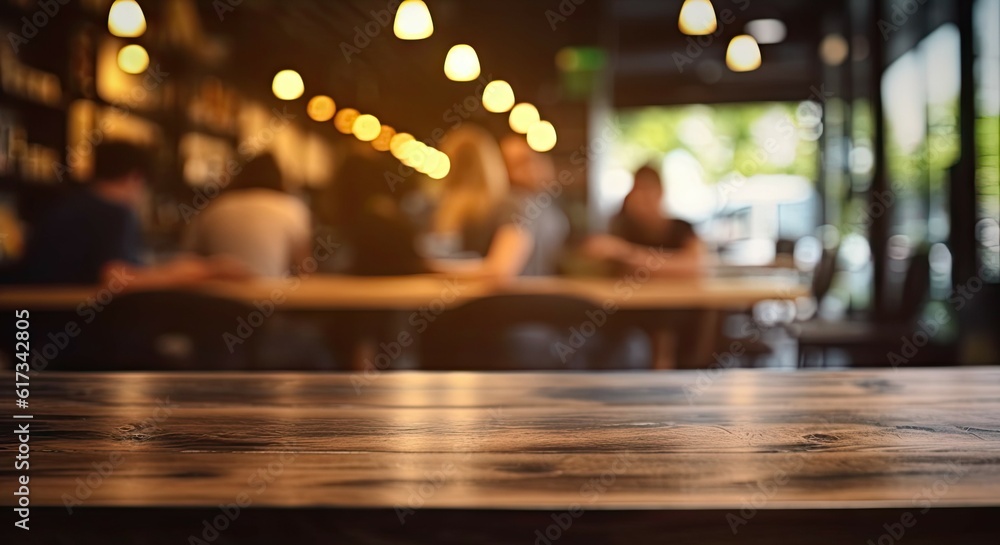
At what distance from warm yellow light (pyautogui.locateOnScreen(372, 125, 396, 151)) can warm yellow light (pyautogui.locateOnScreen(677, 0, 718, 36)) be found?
5.06 metres

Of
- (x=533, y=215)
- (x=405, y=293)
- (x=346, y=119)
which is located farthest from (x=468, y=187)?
(x=346, y=119)

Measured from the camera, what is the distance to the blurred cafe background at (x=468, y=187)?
10.6 ft

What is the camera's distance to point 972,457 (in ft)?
2.29

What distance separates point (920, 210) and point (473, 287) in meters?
4.87

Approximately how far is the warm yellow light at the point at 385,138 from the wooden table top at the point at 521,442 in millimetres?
8274

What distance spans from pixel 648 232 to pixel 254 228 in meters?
2.16

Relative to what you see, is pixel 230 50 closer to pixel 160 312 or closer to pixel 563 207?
pixel 563 207

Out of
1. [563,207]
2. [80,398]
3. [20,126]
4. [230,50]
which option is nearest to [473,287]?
[80,398]

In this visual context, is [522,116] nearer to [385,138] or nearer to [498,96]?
[498,96]

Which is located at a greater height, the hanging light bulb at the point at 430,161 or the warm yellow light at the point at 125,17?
the hanging light bulb at the point at 430,161

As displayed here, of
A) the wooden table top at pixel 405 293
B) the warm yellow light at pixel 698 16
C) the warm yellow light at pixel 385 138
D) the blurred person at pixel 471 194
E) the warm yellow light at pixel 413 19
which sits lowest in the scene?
the wooden table top at pixel 405 293

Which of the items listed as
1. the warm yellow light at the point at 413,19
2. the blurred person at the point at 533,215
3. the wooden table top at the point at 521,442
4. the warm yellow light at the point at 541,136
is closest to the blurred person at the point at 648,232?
the blurred person at the point at 533,215

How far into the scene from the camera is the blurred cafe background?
3232 millimetres

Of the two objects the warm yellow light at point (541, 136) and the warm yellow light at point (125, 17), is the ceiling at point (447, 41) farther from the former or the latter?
the warm yellow light at point (125, 17)
